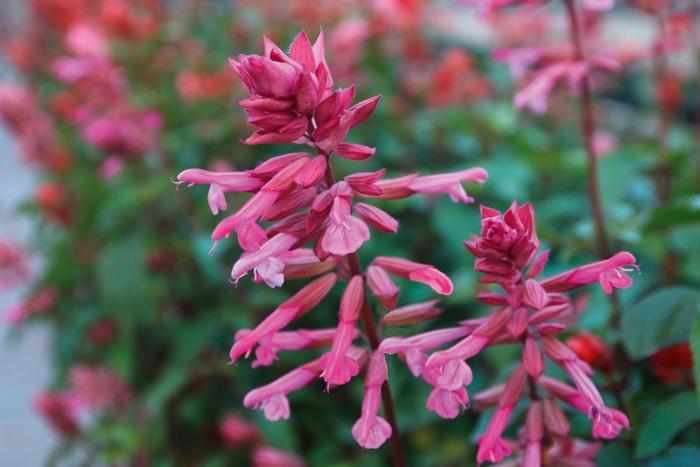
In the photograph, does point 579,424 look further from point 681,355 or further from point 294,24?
point 294,24

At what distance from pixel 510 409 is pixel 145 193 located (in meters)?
1.12

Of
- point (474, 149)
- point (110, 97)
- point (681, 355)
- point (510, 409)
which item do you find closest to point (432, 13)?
point (474, 149)

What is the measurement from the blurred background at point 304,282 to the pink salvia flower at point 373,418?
203mm

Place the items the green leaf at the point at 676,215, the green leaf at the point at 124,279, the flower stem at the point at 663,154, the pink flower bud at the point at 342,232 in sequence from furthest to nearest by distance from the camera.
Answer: the green leaf at the point at 124,279 < the flower stem at the point at 663,154 < the green leaf at the point at 676,215 < the pink flower bud at the point at 342,232

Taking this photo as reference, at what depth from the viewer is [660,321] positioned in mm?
681

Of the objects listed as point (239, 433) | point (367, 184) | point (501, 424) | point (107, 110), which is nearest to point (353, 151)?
point (367, 184)

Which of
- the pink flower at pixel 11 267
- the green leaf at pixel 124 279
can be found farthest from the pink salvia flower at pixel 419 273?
the pink flower at pixel 11 267

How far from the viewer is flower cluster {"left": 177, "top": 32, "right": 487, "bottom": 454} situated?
0.46 m

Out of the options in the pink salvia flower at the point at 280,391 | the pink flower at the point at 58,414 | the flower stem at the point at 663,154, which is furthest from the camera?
the pink flower at the point at 58,414

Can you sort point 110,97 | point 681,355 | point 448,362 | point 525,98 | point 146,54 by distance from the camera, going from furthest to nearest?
1. point 146,54
2. point 110,97
3. point 525,98
4. point 681,355
5. point 448,362

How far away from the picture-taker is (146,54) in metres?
2.00

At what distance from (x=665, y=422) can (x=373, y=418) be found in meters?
0.33

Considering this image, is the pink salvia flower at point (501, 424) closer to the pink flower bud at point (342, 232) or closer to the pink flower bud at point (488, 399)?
the pink flower bud at point (488, 399)

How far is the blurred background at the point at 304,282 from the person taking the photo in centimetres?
101
